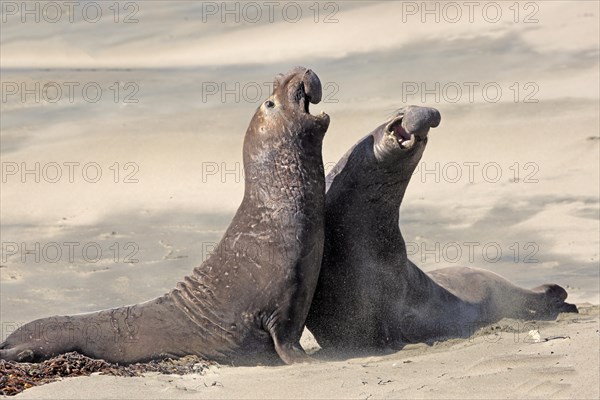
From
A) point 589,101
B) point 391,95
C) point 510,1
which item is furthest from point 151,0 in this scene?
point 589,101

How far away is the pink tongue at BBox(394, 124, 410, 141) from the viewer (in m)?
8.98

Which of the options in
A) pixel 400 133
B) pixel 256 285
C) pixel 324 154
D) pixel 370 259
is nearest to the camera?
pixel 256 285

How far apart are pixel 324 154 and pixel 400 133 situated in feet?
24.8

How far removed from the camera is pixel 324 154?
16.6 metres

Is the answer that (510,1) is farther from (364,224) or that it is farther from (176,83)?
(364,224)

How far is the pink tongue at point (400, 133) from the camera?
898 cm

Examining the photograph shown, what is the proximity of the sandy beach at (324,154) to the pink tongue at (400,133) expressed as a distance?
1.47 meters

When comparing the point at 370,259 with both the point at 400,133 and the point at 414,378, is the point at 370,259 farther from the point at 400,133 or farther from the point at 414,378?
the point at 414,378

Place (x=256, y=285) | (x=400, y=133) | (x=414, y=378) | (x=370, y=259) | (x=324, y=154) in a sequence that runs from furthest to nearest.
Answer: (x=324, y=154) < (x=370, y=259) < (x=400, y=133) < (x=256, y=285) < (x=414, y=378)

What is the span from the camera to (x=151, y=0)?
97.1ft

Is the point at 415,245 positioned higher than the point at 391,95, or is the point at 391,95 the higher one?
the point at 391,95

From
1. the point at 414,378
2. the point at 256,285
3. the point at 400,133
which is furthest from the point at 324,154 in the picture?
the point at 414,378

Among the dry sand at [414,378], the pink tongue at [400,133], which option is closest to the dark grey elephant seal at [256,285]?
the dry sand at [414,378]

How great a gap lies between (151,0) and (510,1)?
8178 millimetres
